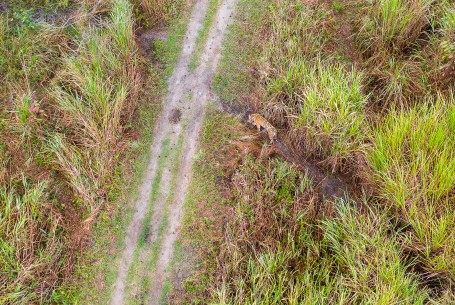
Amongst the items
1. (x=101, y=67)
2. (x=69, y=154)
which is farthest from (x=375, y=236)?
(x=101, y=67)

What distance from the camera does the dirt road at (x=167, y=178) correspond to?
4527 millimetres

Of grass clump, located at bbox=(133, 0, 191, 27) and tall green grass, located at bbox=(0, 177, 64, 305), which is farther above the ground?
grass clump, located at bbox=(133, 0, 191, 27)

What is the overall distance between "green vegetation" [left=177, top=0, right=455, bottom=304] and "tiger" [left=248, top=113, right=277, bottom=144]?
0.48ft

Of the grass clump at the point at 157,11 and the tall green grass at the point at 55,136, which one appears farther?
the grass clump at the point at 157,11

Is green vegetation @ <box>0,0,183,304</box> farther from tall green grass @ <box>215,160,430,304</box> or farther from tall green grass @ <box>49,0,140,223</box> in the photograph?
tall green grass @ <box>215,160,430,304</box>

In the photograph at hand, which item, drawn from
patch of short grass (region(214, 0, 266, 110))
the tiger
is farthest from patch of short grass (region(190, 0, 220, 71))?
the tiger

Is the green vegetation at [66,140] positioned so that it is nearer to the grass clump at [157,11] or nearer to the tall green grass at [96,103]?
the tall green grass at [96,103]

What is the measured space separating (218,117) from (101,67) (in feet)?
5.99

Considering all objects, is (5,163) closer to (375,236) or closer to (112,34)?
(112,34)

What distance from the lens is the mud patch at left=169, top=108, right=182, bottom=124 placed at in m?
5.55

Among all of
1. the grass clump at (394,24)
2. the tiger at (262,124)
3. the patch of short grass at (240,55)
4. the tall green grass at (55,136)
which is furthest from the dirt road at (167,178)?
the grass clump at (394,24)

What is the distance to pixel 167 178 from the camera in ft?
16.8

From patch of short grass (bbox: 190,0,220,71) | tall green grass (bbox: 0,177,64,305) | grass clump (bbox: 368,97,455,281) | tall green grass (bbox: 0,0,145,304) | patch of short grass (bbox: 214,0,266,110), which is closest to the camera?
grass clump (bbox: 368,97,455,281)

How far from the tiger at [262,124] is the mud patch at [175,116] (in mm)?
1038
